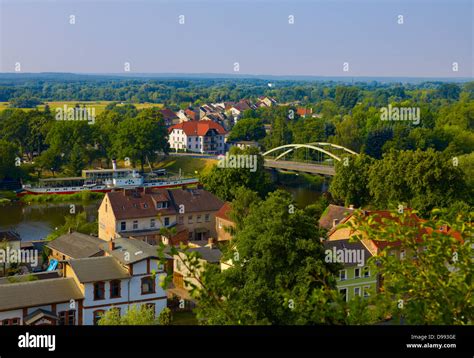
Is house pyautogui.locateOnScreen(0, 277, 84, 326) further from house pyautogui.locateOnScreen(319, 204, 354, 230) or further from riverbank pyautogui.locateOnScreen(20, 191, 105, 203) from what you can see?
riverbank pyautogui.locateOnScreen(20, 191, 105, 203)

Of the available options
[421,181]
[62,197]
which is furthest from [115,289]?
[62,197]

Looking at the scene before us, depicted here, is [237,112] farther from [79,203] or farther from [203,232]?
[203,232]

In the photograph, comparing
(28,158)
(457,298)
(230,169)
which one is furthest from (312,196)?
(457,298)

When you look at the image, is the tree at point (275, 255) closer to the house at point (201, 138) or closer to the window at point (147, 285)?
the window at point (147, 285)

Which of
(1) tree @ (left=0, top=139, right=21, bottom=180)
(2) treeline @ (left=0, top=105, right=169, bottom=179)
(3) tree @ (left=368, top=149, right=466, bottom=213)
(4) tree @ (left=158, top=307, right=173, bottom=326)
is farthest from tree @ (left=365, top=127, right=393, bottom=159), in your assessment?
(4) tree @ (left=158, top=307, right=173, bottom=326)

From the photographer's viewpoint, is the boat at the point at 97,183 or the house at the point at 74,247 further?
the boat at the point at 97,183

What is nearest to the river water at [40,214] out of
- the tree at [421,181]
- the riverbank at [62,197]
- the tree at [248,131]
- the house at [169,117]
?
the riverbank at [62,197]

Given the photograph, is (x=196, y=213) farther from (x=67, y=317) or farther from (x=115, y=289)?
(x=67, y=317)
